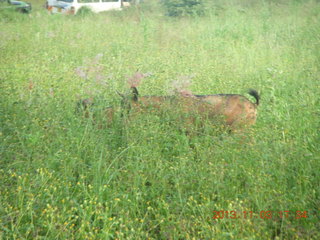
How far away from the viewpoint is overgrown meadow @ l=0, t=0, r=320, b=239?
2375 millimetres

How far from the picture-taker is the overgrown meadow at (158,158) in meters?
2.38

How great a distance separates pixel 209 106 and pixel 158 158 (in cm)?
111

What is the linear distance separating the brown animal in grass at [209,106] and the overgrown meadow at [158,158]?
0.13 m

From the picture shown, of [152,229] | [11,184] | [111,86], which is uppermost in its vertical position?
[111,86]

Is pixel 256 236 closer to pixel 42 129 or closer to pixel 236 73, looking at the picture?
pixel 42 129

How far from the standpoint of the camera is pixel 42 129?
3273 millimetres

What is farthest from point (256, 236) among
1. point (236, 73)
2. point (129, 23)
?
point (129, 23)

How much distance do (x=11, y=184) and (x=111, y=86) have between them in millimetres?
1755

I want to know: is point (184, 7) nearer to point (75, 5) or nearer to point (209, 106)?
point (75, 5)
